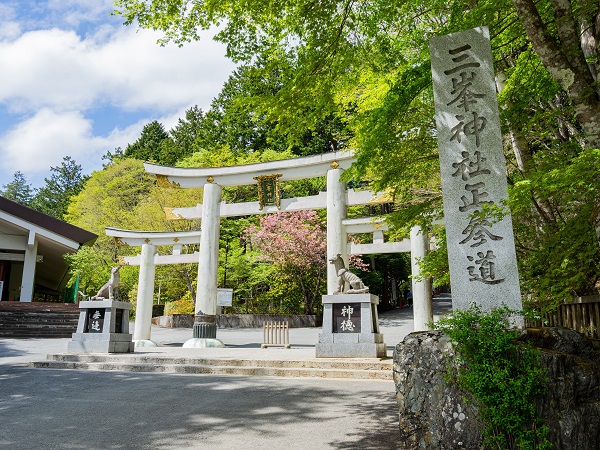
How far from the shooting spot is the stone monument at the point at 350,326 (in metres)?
9.70

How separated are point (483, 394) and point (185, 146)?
129 feet

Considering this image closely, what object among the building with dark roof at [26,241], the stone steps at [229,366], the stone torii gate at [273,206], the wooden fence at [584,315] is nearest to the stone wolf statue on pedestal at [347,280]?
the stone torii gate at [273,206]

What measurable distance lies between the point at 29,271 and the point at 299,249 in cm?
1598

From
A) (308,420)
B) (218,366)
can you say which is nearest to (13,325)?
(218,366)

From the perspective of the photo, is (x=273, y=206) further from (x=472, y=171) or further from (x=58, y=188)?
(x=58, y=188)

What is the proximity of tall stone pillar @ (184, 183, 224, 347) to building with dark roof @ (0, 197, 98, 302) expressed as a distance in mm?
13628

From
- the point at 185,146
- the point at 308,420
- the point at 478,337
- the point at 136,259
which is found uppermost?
the point at 185,146

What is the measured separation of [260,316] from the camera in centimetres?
2272

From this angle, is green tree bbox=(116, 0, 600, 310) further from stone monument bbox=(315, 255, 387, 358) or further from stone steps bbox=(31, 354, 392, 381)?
stone monument bbox=(315, 255, 387, 358)

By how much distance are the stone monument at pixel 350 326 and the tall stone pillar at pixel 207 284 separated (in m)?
4.98

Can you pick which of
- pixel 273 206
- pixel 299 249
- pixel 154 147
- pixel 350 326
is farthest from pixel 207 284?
pixel 154 147

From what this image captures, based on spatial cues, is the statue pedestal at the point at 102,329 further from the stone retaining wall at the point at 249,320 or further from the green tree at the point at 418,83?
the stone retaining wall at the point at 249,320

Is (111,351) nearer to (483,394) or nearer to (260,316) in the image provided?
(483,394)

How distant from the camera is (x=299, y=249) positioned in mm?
22703
